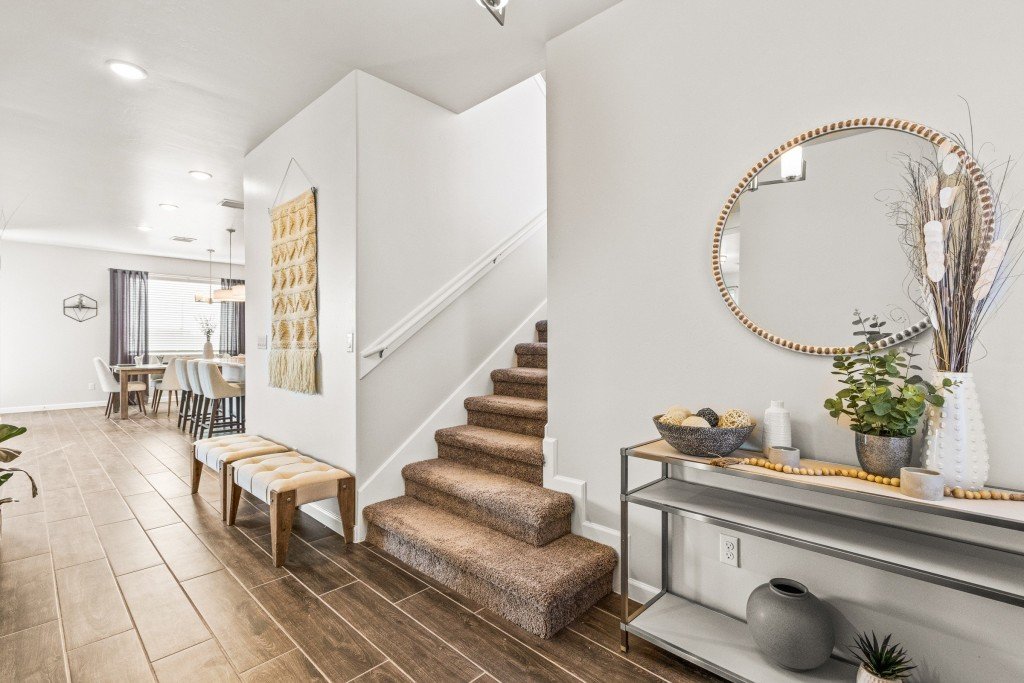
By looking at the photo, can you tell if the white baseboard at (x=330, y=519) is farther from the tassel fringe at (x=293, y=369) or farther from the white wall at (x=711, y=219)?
the white wall at (x=711, y=219)

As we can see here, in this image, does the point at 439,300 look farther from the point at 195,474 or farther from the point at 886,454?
the point at 886,454

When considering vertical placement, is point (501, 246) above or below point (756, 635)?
above

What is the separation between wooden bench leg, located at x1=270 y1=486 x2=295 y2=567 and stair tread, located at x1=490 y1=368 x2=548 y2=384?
1527 millimetres

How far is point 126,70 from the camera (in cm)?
270

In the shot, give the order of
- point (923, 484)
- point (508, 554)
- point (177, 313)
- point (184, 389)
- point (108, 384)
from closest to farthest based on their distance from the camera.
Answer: point (923, 484), point (508, 554), point (184, 389), point (108, 384), point (177, 313)

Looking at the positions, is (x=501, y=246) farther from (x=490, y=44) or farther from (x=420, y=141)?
(x=490, y=44)

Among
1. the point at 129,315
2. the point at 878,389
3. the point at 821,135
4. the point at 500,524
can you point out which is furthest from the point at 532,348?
the point at 129,315

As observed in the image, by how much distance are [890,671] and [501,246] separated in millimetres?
3003

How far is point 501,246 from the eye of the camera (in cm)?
356

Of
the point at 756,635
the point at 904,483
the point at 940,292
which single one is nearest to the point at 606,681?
the point at 756,635

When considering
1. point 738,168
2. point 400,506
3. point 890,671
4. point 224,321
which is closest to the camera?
point 890,671

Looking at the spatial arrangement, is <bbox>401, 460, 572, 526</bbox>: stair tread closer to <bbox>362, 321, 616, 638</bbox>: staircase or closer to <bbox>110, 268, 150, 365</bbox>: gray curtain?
<bbox>362, 321, 616, 638</bbox>: staircase

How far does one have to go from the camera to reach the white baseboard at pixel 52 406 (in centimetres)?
713

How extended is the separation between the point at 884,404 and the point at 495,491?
5.51 feet
